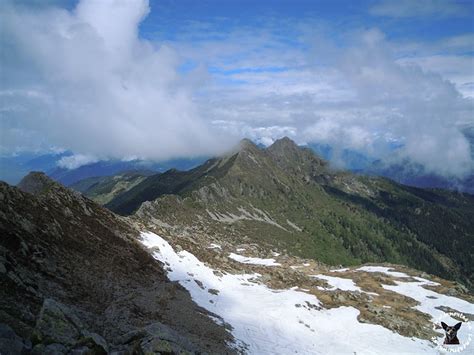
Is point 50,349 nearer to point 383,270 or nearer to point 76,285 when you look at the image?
point 76,285

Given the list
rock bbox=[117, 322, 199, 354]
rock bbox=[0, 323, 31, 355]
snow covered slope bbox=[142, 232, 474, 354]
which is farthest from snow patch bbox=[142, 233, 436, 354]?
rock bbox=[0, 323, 31, 355]

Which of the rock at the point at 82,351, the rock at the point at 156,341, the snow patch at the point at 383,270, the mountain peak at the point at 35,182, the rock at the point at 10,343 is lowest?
the snow patch at the point at 383,270

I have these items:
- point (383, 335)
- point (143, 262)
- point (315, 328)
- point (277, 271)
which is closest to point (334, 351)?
point (315, 328)

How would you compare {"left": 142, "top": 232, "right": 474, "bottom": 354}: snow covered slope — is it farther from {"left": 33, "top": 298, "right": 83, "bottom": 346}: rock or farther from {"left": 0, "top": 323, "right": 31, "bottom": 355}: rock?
{"left": 0, "top": 323, "right": 31, "bottom": 355}: rock

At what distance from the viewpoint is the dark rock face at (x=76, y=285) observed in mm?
18594

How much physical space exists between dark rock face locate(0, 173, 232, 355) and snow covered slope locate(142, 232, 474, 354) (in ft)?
14.8

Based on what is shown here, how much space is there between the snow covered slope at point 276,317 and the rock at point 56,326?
21.6 m

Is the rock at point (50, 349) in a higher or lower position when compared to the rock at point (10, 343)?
lower

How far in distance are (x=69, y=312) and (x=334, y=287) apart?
63.0 m

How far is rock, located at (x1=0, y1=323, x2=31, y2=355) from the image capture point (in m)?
15.4

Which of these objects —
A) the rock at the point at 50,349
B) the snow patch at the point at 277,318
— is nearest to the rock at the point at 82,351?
the rock at the point at 50,349

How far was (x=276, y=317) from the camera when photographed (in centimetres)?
4888

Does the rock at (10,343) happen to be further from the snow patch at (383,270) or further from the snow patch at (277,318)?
the snow patch at (383,270)

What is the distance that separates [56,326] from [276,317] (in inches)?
1393
